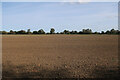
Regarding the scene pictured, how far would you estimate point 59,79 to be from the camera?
546 cm

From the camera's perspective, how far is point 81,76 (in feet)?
19.0

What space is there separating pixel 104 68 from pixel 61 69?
76.4 inches

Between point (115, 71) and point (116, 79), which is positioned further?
point (115, 71)

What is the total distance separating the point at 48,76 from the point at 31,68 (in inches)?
55.0

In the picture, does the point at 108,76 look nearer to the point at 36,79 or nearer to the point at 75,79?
the point at 75,79

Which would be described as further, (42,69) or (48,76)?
Answer: (42,69)

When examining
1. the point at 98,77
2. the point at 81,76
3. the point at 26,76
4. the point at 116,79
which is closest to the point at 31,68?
the point at 26,76

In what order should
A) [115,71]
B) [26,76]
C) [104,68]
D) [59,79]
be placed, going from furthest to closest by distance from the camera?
[104,68]
[115,71]
[26,76]
[59,79]

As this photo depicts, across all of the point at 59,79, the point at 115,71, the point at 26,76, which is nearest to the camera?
the point at 59,79

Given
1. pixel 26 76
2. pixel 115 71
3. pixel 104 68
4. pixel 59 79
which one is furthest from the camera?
pixel 104 68

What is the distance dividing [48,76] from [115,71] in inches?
112

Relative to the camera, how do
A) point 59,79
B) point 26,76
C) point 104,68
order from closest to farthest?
point 59,79
point 26,76
point 104,68

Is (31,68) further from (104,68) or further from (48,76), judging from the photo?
(104,68)

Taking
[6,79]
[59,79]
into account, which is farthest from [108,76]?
[6,79]
